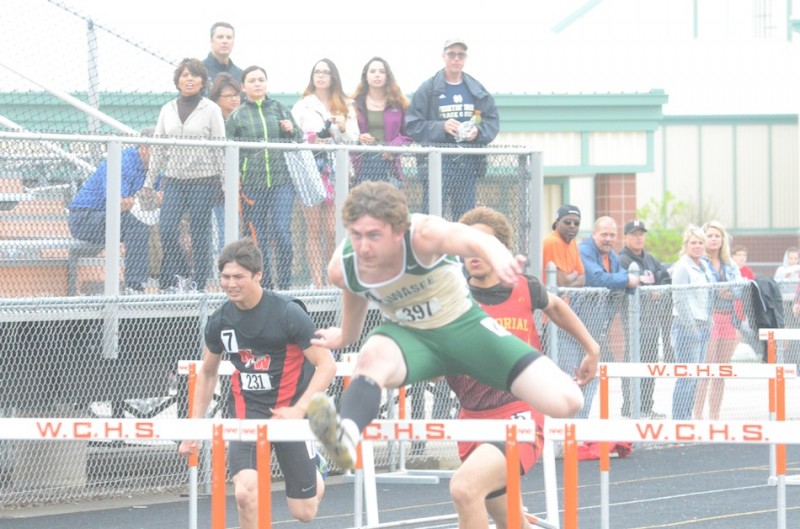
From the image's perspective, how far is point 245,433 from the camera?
6.59 m

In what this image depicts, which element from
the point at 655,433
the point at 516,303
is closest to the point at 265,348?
the point at 516,303

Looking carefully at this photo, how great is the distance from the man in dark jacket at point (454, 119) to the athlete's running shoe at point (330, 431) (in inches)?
275

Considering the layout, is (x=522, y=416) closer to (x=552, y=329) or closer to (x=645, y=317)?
(x=552, y=329)

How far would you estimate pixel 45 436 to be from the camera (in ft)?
21.8

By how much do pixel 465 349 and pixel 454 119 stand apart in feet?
21.5

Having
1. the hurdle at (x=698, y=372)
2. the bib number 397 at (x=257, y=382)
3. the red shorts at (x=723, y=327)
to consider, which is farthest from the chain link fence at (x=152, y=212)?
the red shorts at (x=723, y=327)

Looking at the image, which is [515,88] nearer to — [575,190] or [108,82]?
[575,190]

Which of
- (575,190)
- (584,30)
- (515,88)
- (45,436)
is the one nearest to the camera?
(45,436)

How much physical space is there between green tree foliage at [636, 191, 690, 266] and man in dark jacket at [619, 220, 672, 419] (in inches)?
873

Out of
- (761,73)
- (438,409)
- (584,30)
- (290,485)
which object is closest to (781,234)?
(761,73)

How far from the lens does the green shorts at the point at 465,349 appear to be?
702 cm

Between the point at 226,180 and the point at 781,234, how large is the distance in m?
33.4

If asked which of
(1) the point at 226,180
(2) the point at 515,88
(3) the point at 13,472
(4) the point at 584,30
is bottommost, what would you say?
(3) the point at 13,472

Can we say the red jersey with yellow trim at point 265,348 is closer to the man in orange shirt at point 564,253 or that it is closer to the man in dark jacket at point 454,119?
the man in dark jacket at point 454,119
